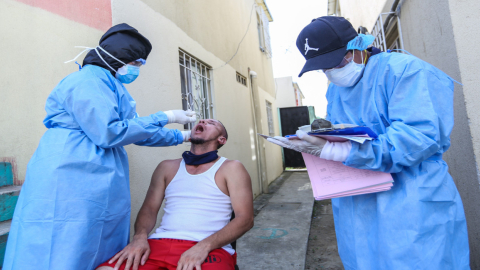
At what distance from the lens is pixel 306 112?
10039 mm

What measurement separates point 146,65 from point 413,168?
2.40 m

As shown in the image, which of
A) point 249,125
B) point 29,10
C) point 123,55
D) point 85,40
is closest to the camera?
point 123,55

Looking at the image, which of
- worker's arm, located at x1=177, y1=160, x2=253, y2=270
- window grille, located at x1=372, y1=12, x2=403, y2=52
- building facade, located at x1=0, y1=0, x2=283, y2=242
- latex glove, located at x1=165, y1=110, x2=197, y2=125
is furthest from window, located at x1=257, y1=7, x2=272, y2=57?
worker's arm, located at x1=177, y1=160, x2=253, y2=270

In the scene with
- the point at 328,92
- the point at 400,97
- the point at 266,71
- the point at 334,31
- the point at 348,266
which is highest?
the point at 266,71

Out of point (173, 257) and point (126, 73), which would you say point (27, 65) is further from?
point (173, 257)

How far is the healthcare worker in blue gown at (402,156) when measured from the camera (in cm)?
104

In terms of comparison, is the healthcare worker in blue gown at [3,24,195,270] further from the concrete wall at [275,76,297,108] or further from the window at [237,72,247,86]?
the concrete wall at [275,76,297,108]

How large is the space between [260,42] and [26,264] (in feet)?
→ 25.9

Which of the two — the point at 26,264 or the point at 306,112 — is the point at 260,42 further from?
the point at 26,264

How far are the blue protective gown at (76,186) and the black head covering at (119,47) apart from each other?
124 millimetres

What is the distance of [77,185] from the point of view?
1305mm

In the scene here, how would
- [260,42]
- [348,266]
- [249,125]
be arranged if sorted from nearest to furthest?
[348,266] < [249,125] < [260,42]

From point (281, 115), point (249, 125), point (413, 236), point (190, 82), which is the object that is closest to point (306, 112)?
point (281, 115)

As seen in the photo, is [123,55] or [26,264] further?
[123,55]
